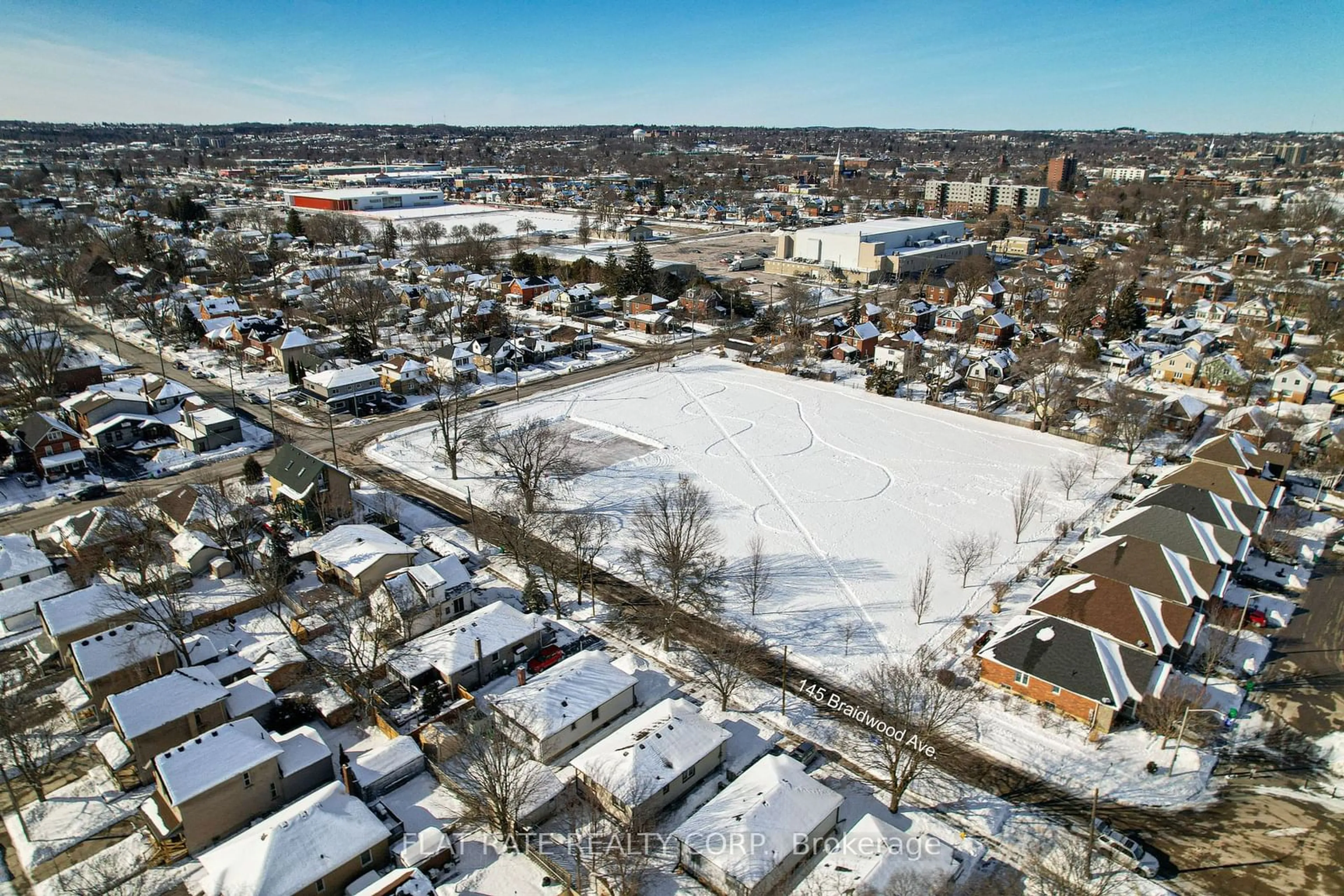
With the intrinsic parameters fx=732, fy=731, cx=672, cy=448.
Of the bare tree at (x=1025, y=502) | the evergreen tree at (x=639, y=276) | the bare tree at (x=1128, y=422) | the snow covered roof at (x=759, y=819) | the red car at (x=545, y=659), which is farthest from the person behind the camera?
the evergreen tree at (x=639, y=276)

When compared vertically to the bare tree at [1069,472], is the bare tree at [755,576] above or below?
below

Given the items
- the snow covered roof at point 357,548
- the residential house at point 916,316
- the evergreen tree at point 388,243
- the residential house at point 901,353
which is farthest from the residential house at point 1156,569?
the evergreen tree at point 388,243

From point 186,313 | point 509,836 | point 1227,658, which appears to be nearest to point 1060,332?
point 1227,658

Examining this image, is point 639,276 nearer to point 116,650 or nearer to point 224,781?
point 116,650

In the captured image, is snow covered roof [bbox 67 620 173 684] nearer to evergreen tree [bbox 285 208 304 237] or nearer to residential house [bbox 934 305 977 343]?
residential house [bbox 934 305 977 343]

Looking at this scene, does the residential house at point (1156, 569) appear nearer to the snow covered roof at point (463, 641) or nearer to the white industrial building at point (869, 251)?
the snow covered roof at point (463, 641)

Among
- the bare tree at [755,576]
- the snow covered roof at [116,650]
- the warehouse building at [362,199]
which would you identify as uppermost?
the warehouse building at [362,199]

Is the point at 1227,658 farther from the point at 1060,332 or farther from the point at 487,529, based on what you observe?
the point at 1060,332

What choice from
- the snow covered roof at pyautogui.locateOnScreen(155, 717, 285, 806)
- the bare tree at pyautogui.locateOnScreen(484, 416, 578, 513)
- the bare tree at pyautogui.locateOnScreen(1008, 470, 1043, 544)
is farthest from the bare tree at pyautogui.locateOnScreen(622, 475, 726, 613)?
the snow covered roof at pyautogui.locateOnScreen(155, 717, 285, 806)
